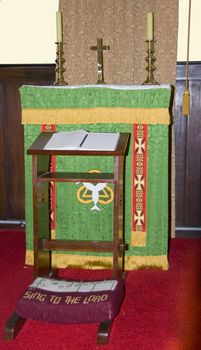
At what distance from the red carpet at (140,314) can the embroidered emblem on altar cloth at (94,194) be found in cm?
49

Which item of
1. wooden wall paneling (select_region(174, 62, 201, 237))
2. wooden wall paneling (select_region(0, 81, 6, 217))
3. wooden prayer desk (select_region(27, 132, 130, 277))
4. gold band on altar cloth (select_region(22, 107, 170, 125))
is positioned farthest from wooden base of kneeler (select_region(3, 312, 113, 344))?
wooden wall paneling (select_region(0, 81, 6, 217))

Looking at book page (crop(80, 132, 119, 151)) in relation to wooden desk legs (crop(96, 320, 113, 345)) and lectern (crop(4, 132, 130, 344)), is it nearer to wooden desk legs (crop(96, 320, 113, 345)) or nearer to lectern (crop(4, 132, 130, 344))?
lectern (crop(4, 132, 130, 344))

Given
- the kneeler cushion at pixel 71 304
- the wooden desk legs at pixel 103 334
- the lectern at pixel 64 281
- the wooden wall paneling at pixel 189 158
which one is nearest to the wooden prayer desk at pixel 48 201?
the lectern at pixel 64 281

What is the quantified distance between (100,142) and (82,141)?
0.34ft

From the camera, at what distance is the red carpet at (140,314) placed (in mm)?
2227

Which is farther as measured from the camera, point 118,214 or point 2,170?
point 2,170

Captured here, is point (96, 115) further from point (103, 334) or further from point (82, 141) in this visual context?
point (103, 334)

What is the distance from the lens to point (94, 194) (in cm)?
309

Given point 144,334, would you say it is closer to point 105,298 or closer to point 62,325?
point 105,298

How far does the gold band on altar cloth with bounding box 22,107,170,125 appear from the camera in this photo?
2.90 meters

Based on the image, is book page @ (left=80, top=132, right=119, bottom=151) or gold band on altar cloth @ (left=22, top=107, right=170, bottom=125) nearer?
book page @ (left=80, top=132, right=119, bottom=151)

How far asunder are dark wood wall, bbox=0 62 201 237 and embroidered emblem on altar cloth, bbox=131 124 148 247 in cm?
90

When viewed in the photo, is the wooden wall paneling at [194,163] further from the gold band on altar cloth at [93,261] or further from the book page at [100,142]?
the book page at [100,142]

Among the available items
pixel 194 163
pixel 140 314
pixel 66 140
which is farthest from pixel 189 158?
pixel 140 314
